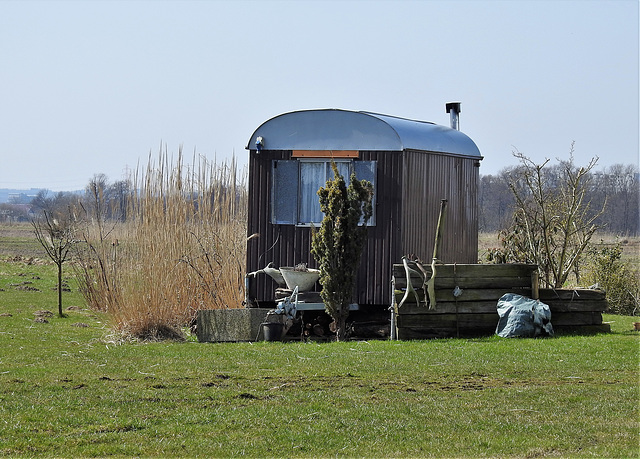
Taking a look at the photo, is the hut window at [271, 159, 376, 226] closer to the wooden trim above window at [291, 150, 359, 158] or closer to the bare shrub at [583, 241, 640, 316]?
the wooden trim above window at [291, 150, 359, 158]

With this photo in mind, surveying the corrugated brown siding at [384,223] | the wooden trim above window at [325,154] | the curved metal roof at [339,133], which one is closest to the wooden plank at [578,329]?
the corrugated brown siding at [384,223]

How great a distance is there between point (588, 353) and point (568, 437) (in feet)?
14.6

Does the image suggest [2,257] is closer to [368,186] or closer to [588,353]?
[368,186]

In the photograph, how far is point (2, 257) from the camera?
40812 mm

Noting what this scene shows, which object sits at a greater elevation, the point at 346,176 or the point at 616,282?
the point at 346,176

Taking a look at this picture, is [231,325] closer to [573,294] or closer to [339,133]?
[339,133]

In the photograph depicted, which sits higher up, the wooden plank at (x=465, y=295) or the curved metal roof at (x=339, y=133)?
the curved metal roof at (x=339, y=133)

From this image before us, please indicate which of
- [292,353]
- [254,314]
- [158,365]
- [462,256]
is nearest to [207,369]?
[158,365]

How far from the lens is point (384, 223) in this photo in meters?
14.0

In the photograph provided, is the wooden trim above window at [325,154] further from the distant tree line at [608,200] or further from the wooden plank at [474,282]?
the distant tree line at [608,200]

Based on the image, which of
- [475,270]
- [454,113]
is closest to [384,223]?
[475,270]

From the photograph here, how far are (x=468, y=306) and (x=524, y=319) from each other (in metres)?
0.87

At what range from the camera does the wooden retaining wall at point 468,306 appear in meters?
12.8

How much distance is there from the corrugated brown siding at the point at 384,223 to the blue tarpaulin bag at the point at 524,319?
203 cm
